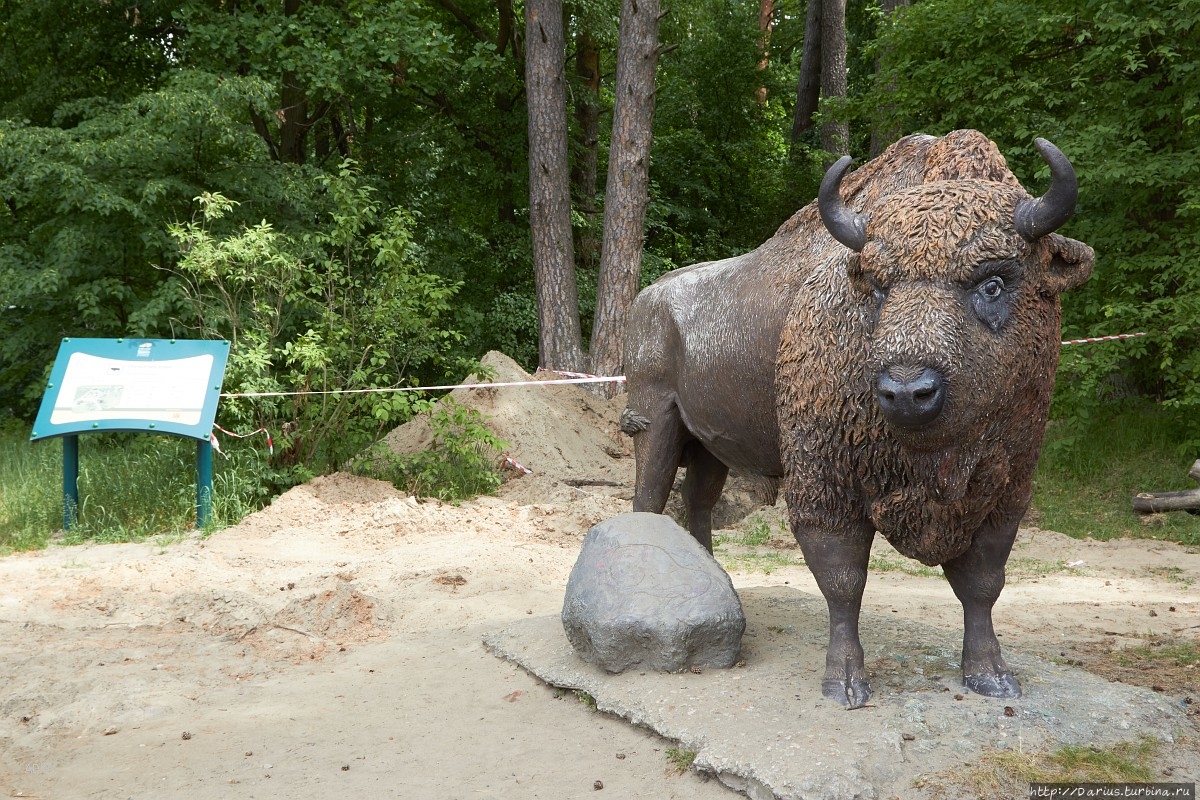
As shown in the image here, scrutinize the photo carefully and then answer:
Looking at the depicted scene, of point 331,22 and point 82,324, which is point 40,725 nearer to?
point 82,324

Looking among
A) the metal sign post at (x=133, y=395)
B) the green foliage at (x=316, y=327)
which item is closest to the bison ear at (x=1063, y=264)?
the green foliage at (x=316, y=327)

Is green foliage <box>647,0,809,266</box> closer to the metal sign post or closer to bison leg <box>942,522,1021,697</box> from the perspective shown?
the metal sign post

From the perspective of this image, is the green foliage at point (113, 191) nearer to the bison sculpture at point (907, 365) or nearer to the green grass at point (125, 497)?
the green grass at point (125, 497)

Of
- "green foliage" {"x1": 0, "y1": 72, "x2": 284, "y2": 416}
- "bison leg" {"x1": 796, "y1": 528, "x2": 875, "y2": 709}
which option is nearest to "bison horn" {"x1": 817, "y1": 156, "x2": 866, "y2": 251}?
"bison leg" {"x1": 796, "y1": 528, "x2": 875, "y2": 709}

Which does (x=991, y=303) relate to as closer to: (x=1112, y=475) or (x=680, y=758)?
(x=680, y=758)

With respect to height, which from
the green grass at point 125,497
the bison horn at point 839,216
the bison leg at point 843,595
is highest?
the bison horn at point 839,216

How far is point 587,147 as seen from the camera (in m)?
16.4

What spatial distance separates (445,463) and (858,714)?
655 cm

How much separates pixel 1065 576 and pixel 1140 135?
436 centimetres

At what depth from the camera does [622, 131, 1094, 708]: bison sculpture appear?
341cm

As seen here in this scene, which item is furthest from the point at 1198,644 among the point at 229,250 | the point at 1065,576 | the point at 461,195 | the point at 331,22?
the point at 461,195

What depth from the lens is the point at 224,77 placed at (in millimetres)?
11531

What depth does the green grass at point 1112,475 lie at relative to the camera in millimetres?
8891

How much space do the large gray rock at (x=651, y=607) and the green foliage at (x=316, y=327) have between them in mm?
4912
